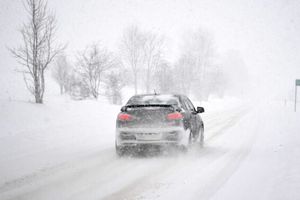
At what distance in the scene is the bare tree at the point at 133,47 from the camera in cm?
3862

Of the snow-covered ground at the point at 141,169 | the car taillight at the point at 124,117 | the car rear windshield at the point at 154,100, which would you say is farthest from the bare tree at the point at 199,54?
the car taillight at the point at 124,117

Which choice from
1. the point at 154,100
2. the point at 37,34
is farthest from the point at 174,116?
the point at 37,34

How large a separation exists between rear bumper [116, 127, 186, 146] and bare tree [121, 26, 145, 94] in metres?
31.7

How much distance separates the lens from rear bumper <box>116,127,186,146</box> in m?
7.00

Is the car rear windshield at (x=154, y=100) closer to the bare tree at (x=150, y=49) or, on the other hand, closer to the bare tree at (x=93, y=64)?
the bare tree at (x=93, y=64)

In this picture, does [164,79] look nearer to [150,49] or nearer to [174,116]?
[150,49]

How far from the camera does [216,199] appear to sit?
3.98 meters

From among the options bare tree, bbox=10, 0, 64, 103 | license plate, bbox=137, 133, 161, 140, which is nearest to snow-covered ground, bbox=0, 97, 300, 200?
license plate, bbox=137, 133, 161, 140

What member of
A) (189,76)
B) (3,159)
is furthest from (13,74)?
(3,159)

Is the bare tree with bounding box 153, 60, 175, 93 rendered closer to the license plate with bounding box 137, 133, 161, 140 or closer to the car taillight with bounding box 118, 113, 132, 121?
the car taillight with bounding box 118, 113, 132, 121

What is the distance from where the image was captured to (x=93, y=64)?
1088 inches

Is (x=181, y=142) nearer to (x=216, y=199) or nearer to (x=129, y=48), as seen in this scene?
(x=216, y=199)

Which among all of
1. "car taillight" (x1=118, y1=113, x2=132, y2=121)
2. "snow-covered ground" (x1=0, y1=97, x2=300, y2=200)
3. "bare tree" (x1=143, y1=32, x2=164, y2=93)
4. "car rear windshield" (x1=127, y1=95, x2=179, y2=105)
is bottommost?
"snow-covered ground" (x1=0, y1=97, x2=300, y2=200)

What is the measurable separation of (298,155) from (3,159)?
290 inches
